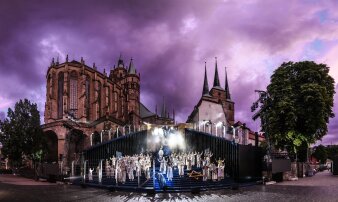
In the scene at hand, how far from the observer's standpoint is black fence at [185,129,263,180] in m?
28.8

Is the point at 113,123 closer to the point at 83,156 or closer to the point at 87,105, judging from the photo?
the point at 87,105

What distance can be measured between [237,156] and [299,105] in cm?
1055

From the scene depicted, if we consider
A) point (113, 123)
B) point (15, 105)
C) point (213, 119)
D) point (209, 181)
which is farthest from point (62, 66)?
point (209, 181)

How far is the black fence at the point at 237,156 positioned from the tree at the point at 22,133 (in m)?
18.7

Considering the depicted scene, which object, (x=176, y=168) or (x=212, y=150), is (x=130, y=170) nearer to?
(x=176, y=168)

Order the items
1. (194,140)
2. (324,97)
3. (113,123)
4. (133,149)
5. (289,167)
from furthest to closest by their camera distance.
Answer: (113,123), (133,149), (194,140), (324,97), (289,167)

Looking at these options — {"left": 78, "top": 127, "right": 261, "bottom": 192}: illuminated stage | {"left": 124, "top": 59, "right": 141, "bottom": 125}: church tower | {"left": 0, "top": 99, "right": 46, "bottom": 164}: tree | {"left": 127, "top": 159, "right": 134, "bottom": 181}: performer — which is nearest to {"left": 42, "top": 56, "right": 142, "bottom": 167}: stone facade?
{"left": 124, "top": 59, "right": 141, "bottom": 125}: church tower

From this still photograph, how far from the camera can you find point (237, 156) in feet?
95.2

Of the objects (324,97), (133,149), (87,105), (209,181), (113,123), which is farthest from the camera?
(87,105)

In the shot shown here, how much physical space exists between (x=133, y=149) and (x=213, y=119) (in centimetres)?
2837

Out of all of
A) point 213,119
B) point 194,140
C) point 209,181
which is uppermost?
point 213,119

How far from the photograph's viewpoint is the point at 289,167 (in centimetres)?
3044

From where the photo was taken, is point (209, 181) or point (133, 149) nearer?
point (209, 181)

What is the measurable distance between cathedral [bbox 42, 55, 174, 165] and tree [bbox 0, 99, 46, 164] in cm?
629
